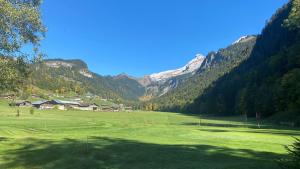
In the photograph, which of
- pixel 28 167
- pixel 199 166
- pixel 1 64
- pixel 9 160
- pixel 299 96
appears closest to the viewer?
pixel 199 166

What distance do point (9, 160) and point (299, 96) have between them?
83.0 metres

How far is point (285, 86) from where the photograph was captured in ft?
366

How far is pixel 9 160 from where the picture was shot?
79.0ft

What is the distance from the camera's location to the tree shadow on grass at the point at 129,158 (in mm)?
21016

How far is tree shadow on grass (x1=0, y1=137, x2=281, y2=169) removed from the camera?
21.0 metres

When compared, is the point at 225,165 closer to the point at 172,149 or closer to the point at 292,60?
the point at 172,149

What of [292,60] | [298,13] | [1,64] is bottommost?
[1,64]

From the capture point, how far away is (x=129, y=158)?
2341 cm

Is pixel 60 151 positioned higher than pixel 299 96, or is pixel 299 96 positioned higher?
pixel 299 96

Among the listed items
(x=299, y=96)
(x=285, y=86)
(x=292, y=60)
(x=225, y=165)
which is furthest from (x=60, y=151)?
(x=292, y=60)

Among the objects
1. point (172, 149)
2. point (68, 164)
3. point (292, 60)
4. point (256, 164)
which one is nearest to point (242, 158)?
point (256, 164)

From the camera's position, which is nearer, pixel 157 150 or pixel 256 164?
pixel 256 164

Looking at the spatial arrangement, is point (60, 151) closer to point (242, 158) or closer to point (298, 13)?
point (242, 158)

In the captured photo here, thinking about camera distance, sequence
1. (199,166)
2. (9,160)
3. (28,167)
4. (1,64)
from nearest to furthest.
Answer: (199,166)
(28,167)
(9,160)
(1,64)
